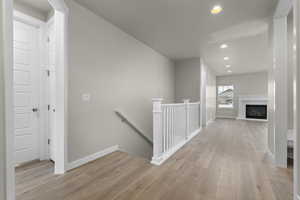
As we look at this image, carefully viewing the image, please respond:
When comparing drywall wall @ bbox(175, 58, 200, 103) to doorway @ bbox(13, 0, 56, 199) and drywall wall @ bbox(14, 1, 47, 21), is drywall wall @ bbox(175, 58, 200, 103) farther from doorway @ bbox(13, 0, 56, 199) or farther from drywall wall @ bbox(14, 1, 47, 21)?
drywall wall @ bbox(14, 1, 47, 21)

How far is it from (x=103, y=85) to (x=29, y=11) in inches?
67.1

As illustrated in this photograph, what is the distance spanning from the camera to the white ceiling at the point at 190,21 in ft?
7.32

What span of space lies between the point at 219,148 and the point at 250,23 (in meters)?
2.77

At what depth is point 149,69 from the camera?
4191 millimetres

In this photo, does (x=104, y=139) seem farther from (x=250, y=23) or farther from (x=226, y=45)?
(x=226, y=45)

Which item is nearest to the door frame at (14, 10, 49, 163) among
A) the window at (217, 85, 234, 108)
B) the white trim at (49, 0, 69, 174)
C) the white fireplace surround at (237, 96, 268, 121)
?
the white trim at (49, 0, 69, 174)

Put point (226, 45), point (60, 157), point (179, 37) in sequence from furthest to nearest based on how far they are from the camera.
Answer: point (226, 45), point (179, 37), point (60, 157)

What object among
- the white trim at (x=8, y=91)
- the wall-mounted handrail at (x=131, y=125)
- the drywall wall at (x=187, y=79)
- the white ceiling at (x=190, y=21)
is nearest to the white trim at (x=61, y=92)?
the white ceiling at (x=190, y=21)

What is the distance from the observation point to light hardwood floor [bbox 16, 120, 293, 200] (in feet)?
4.96

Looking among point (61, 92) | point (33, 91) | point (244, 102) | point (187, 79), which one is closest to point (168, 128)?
point (61, 92)

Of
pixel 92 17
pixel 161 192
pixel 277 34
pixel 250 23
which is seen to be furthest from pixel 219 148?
pixel 92 17

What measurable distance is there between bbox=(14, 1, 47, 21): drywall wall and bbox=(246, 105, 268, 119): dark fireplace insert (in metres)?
9.61

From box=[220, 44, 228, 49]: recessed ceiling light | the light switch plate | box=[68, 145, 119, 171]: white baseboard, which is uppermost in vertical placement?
box=[220, 44, 228, 49]: recessed ceiling light

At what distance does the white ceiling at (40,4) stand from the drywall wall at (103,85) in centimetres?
55
